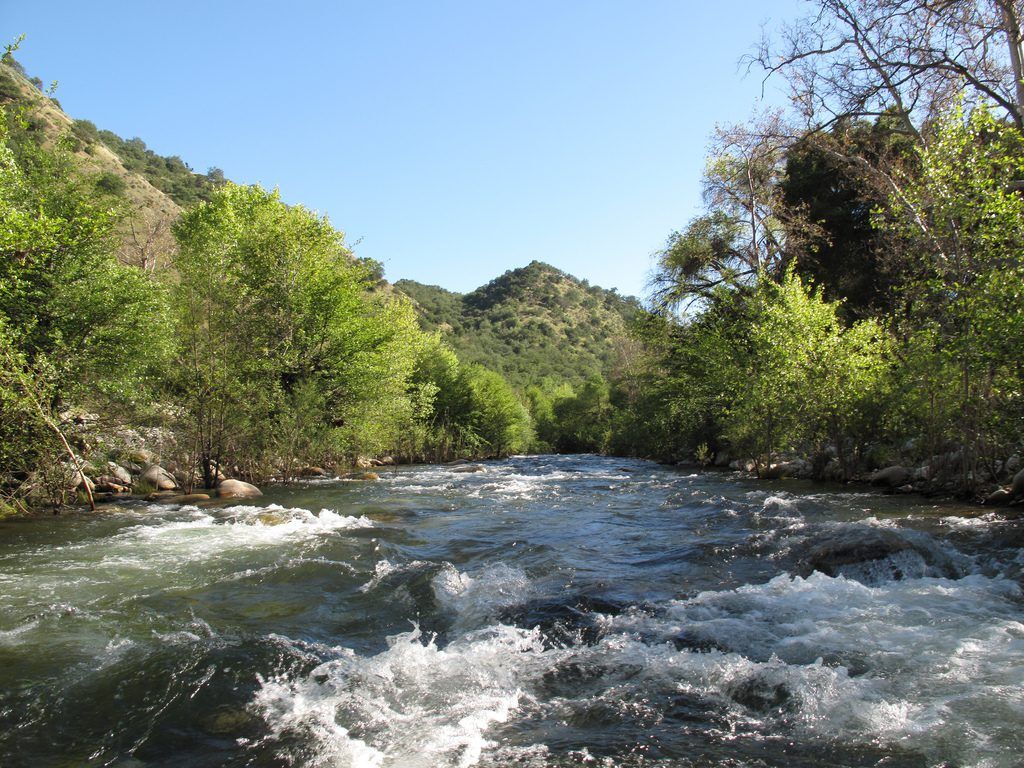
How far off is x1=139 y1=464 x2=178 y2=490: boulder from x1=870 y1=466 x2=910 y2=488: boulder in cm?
2085

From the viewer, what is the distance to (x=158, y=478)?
Result: 18000 mm

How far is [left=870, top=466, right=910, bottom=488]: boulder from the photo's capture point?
51.8 feet

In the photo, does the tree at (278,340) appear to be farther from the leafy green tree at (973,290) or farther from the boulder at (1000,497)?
the boulder at (1000,497)

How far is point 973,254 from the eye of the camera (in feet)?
39.8

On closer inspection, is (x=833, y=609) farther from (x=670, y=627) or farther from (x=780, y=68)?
(x=780, y=68)

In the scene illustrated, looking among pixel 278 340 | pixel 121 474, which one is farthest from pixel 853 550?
pixel 278 340

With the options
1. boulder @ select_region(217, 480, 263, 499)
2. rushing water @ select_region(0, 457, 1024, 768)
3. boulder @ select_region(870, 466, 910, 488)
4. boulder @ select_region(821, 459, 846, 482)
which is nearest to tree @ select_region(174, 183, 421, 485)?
boulder @ select_region(217, 480, 263, 499)

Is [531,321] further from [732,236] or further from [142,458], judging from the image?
[142,458]

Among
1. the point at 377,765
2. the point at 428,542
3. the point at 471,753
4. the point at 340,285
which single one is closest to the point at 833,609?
the point at 471,753

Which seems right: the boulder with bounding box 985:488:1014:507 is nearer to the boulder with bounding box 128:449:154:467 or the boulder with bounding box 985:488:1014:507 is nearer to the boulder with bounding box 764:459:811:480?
the boulder with bounding box 764:459:811:480

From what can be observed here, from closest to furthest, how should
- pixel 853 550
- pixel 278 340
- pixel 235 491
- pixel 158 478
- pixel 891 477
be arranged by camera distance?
pixel 853 550 < pixel 891 477 < pixel 235 491 < pixel 158 478 < pixel 278 340

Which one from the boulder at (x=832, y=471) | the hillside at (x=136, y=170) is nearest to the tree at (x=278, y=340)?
the hillside at (x=136, y=170)

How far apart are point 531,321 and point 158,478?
135m

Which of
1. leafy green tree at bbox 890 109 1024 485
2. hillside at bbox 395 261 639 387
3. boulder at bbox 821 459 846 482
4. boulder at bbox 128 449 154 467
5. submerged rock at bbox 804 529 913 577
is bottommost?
boulder at bbox 821 459 846 482
